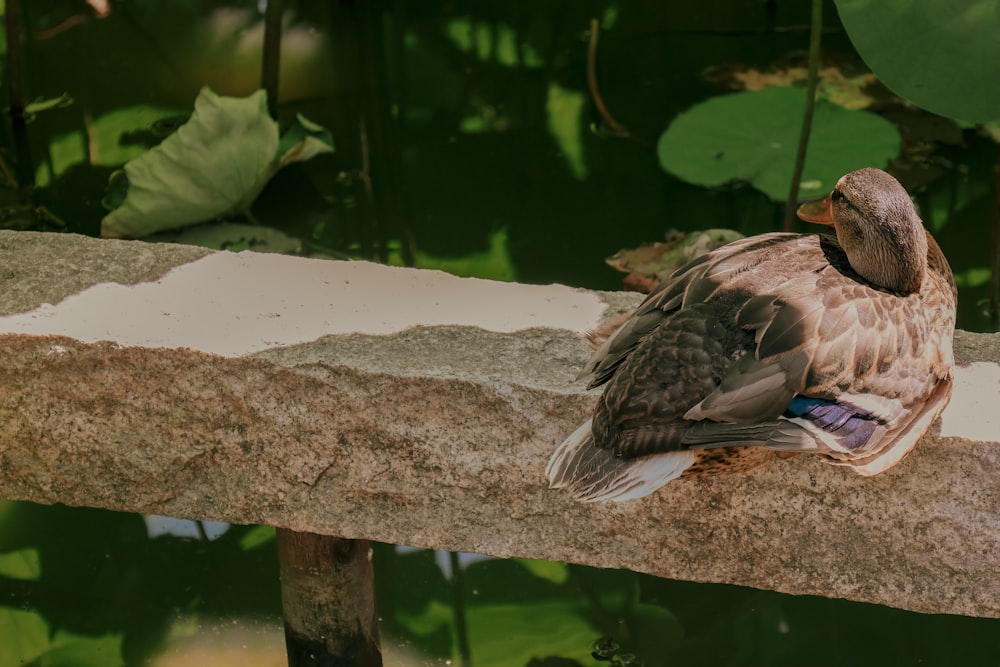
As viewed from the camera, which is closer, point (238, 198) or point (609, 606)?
point (609, 606)

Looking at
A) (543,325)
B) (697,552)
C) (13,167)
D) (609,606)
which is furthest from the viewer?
(13,167)

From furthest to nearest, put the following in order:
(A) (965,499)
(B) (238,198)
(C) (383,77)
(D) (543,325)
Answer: (C) (383,77) < (B) (238,198) < (D) (543,325) < (A) (965,499)

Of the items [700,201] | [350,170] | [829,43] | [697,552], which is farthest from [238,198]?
[829,43]

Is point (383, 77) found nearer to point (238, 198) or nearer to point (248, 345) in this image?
point (238, 198)

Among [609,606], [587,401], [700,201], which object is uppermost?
[587,401]

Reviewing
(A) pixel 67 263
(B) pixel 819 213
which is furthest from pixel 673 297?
(A) pixel 67 263

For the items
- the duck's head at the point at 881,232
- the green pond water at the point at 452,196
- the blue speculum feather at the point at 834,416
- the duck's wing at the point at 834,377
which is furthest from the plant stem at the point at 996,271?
the blue speculum feather at the point at 834,416

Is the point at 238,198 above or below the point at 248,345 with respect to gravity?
below

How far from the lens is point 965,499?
1.89 meters

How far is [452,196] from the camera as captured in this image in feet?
11.9

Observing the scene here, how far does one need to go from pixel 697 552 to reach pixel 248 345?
2.79 feet

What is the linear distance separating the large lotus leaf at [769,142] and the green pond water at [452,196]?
84 millimetres

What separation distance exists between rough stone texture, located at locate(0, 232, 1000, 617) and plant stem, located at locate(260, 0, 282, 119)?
1.86 metres

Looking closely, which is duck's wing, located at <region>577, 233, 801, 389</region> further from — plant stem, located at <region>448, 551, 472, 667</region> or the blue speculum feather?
plant stem, located at <region>448, 551, 472, 667</region>
